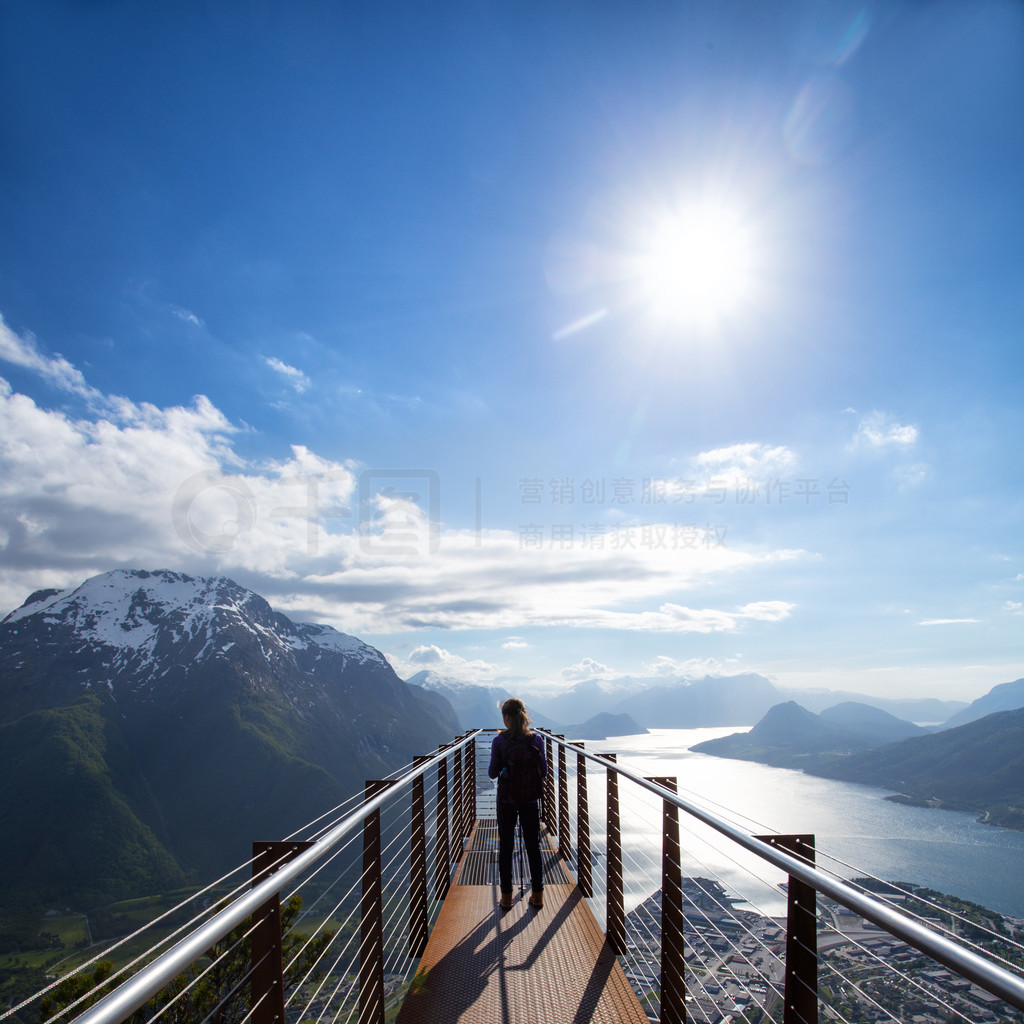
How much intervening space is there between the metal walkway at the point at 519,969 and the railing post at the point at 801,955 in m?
1.35

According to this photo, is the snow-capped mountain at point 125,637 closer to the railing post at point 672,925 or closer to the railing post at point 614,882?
the railing post at point 614,882

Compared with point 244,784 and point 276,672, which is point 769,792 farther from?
point 276,672

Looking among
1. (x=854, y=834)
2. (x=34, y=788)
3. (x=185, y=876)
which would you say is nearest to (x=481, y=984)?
(x=854, y=834)

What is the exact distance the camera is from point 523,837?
4.50m

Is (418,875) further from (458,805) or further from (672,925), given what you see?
(458,805)

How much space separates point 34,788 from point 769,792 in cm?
13330

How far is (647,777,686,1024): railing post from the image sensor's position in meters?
2.96

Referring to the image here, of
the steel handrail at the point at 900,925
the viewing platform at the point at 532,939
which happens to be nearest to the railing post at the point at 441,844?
the viewing platform at the point at 532,939

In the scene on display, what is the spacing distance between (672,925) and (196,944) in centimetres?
252

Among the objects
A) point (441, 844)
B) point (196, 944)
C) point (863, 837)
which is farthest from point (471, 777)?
point (863, 837)

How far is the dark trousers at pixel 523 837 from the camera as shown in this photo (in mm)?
4496

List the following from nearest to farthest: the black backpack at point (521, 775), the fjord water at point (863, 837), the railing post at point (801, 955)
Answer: the railing post at point (801, 955), the black backpack at point (521, 775), the fjord water at point (863, 837)

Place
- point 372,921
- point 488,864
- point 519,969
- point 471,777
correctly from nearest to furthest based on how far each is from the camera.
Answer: point 372,921 → point 519,969 → point 488,864 → point 471,777

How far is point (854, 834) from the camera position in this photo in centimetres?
6844
